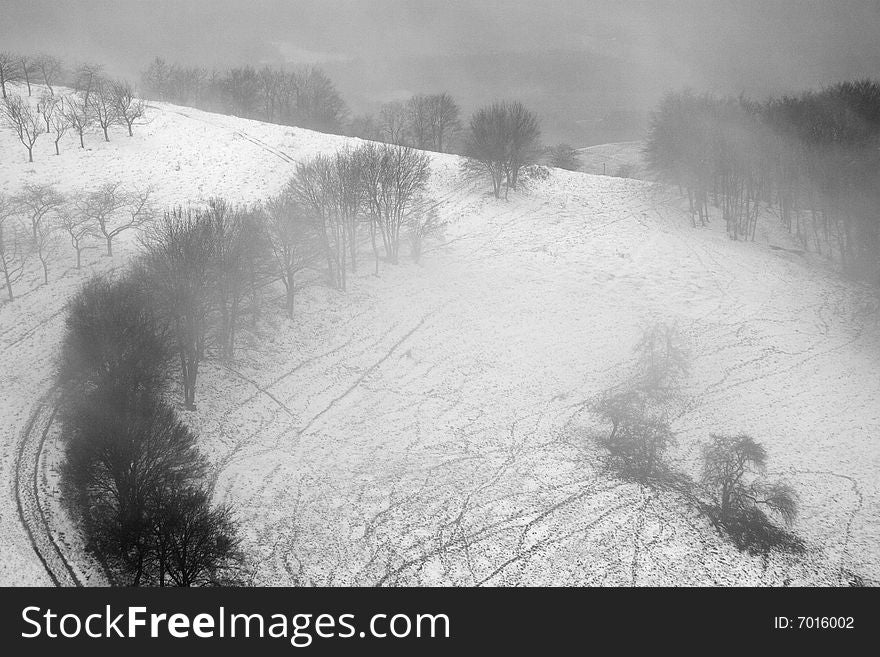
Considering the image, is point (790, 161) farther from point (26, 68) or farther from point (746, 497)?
point (26, 68)

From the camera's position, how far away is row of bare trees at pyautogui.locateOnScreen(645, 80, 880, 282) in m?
53.1

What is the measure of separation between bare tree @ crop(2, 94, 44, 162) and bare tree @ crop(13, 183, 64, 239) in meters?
11.2

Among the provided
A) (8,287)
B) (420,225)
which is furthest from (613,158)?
Answer: (8,287)

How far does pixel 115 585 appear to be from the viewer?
21344mm

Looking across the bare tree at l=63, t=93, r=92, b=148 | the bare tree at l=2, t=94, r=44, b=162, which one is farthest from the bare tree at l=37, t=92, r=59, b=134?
the bare tree at l=63, t=93, r=92, b=148

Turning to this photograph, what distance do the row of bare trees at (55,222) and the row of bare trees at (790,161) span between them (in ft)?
176

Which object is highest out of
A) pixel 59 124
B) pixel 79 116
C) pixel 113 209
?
pixel 79 116

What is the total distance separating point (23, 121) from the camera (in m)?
57.8

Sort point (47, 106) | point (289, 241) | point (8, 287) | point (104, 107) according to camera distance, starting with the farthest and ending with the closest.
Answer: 1. point (47, 106)
2. point (104, 107)
3. point (289, 241)
4. point (8, 287)

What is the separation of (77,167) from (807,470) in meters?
66.3

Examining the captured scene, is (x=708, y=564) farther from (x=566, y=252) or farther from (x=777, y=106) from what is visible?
(x=777, y=106)

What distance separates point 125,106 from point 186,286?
47.2 metres

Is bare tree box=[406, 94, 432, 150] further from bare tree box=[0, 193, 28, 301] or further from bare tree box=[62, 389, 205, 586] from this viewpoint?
bare tree box=[62, 389, 205, 586]

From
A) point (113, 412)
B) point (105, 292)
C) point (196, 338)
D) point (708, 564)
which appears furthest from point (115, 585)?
point (708, 564)
